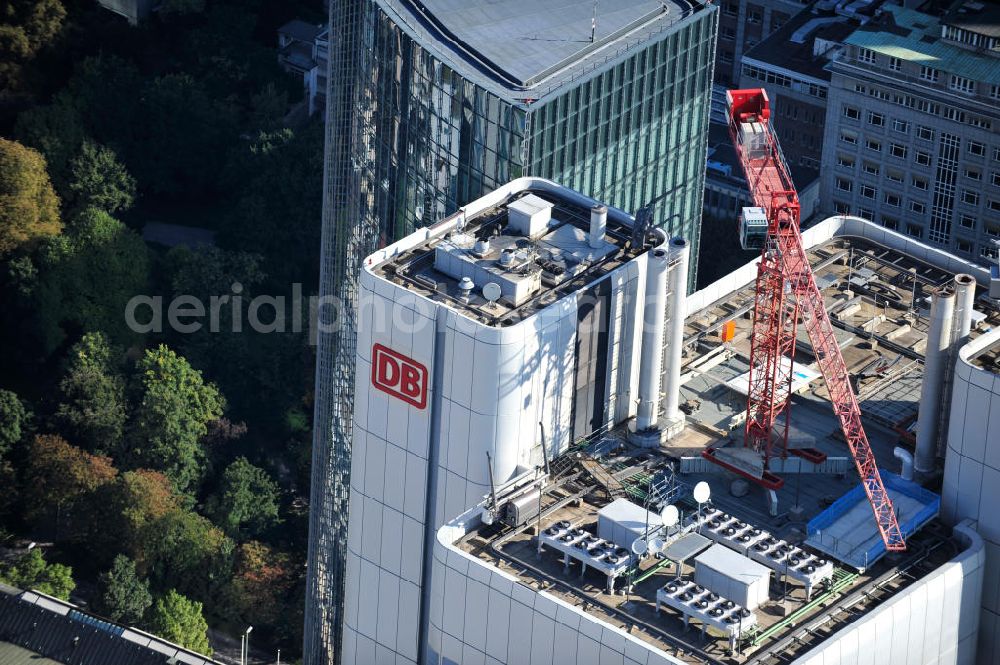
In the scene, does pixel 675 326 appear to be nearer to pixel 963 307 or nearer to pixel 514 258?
pixel 514 258

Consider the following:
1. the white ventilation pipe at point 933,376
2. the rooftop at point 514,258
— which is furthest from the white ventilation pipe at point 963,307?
the rooftop at point 514,258

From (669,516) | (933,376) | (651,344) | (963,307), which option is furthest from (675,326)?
(963,307)

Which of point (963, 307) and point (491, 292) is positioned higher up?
point (963, 307)

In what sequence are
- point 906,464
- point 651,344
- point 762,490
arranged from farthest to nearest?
point 651,344 → point 762,490 → point 906,464

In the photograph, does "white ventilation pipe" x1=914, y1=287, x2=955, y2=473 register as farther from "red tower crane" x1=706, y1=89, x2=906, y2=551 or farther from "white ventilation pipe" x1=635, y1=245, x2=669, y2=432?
"white ventilation pipe" x1=635, y1=245, x2=669, y2=432

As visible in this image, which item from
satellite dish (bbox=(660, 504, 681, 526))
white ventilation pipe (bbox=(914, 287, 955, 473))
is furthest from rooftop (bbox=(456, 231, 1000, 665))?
white ventilation pipe (bbox=(914, 287, 955, 473))

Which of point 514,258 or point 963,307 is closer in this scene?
point 963,307

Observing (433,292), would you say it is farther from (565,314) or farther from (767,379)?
(767,379)

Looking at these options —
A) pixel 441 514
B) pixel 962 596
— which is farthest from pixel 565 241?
pixel 962 596
